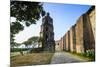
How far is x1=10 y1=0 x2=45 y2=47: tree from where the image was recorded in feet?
6.31

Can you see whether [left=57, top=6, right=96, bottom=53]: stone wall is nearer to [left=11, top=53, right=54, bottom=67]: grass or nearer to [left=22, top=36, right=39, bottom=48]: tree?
[left=11, top=53, right=54, bottom=67]: grass

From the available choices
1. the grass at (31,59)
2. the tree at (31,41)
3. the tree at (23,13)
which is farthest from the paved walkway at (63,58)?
the tree at (23,13)

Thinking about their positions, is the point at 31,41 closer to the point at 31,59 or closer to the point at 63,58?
the point at 31,59

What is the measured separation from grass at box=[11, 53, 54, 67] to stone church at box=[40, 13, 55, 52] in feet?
0.25

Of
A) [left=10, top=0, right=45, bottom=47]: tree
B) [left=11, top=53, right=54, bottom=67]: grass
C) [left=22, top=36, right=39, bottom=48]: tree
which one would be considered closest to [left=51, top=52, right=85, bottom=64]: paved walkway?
[left=11, top=53, right=54, bottom=67]: grass

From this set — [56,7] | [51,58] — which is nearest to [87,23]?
[56,7]

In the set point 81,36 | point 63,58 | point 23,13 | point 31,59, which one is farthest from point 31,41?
point 81,36

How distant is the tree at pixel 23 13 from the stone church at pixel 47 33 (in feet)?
0.27

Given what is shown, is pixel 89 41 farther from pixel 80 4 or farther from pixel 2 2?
pixel 2 2

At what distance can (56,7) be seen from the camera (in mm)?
2088

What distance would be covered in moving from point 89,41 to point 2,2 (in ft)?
3.54

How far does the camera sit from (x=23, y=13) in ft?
6.50

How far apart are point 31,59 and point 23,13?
1.63 feet

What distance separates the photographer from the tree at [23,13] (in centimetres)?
192
